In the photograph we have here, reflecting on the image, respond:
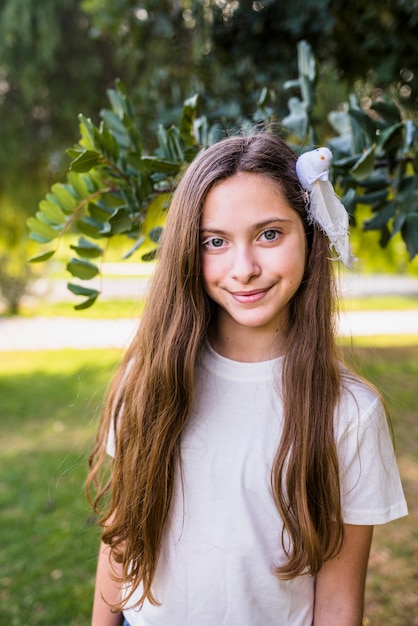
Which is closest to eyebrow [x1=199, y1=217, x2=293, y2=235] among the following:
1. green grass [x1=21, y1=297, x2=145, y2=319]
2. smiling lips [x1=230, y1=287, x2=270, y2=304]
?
smiling lips [x1=230, y1=287, x2=270, y2=304]

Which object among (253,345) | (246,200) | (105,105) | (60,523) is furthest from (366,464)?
(105,105)

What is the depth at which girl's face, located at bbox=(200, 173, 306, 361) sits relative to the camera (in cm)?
124

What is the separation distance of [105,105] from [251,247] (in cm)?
521

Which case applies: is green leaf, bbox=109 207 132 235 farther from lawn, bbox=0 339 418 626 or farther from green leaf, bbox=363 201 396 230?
green leaf, bbox=363 201 396 230

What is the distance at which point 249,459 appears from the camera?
A: 1.31 metres

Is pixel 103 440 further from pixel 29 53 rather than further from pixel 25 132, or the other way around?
pixel 25 132

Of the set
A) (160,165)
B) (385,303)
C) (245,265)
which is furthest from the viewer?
(385,303)

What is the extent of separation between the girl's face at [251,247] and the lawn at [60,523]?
1.02 ft

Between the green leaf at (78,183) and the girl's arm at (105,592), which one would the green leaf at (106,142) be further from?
the girl's arm at (105,592)

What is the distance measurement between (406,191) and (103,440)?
3.30ft

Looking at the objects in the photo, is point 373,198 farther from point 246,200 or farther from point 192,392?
point 192,392

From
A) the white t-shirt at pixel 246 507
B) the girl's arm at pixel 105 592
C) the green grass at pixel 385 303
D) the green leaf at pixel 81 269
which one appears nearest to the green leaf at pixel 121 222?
the green leaf at pixel 81 269

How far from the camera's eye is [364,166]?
1406 mm

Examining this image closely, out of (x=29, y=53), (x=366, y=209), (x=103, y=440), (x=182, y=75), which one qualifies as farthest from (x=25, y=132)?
(x=103, y=440)
